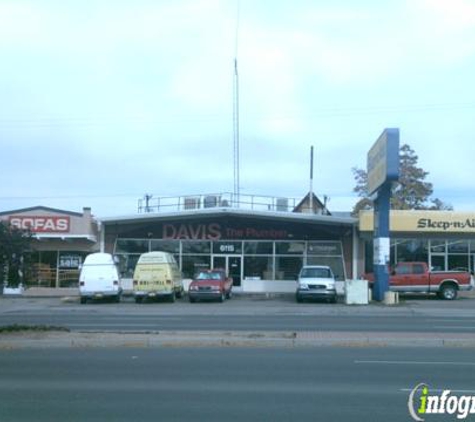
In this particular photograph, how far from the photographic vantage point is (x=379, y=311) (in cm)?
2777

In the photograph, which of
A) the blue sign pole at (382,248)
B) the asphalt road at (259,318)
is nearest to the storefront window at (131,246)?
the asphalt road at (259,318)

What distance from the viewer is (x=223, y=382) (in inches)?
401

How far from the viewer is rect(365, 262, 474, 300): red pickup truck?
35.1 meters

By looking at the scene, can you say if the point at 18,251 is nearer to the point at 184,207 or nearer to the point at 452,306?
the point at 452,306

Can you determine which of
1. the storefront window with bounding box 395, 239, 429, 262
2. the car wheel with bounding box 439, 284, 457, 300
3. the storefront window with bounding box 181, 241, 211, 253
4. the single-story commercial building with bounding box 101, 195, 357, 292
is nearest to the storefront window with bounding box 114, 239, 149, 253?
the single-story commercial building with bounding box 101, 195, 357, 292

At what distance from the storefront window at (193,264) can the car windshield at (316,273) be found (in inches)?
323

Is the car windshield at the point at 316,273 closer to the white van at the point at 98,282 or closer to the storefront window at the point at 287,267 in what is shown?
the storefront window at the point at 287,267

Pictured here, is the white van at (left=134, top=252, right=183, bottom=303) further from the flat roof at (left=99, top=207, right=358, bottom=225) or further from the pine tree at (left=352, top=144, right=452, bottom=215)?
the pine tree at (left=352, top=144, right=452, bottom=215)

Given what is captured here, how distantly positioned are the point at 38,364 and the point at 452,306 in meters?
22.9

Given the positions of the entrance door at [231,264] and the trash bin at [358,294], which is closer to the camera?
the trash bin at [358,294]

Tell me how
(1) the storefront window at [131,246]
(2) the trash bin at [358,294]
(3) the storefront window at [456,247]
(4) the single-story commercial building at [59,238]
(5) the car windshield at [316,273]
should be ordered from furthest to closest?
1. (1) the storefront window at [131,246]
2. (4) the single-story commercial building at [59,238]
3. (3) the storefront window at [456,247]
4. (5) the car windshield at [316,273]
5. (2) the trash bin at [358,294]

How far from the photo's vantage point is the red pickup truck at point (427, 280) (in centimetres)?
3506

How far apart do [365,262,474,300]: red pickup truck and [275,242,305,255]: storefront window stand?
7291 mm

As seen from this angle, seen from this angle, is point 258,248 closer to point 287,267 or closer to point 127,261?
point 287,267
